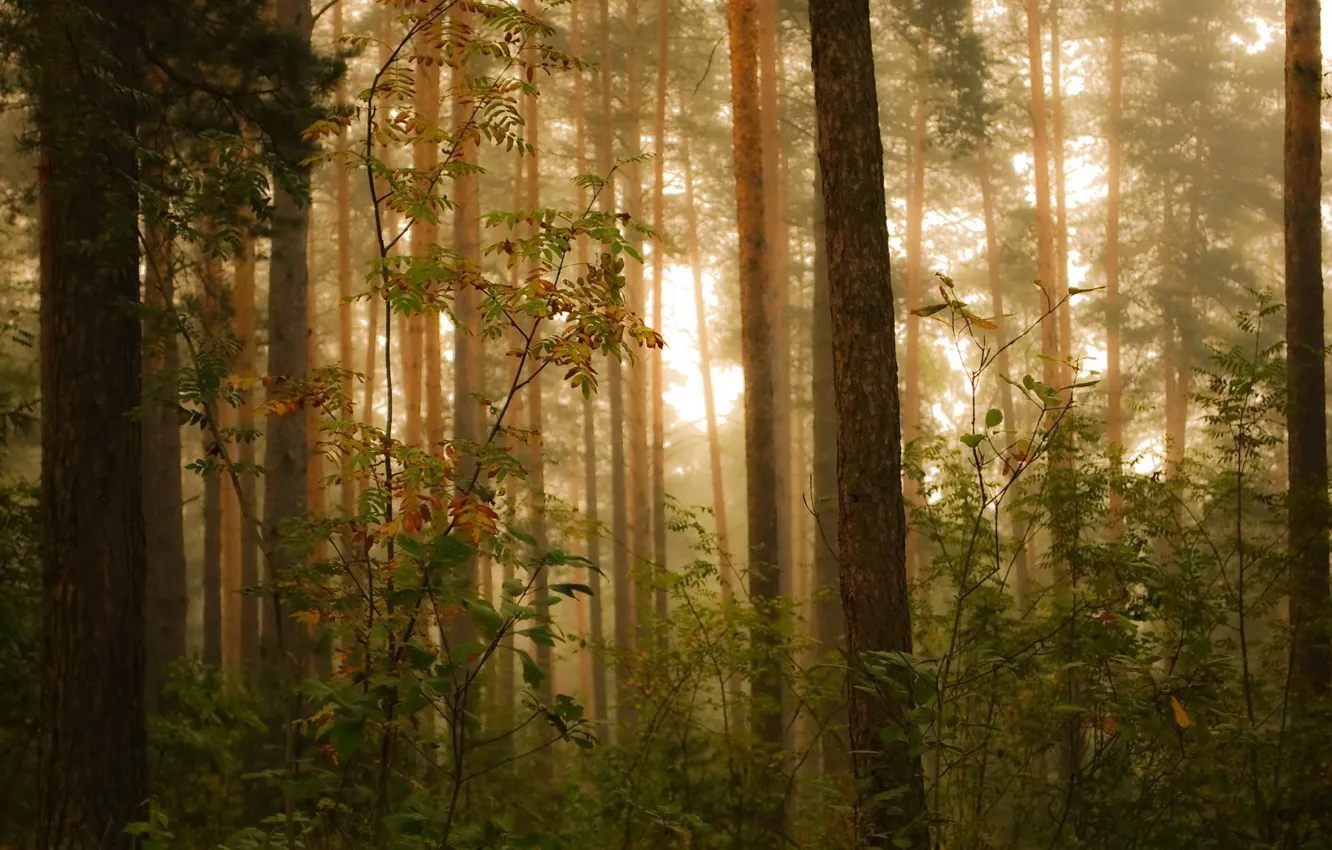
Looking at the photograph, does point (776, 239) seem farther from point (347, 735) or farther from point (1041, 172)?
point (347, 735)

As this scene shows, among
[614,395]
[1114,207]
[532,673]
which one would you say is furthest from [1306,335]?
[1114,207]

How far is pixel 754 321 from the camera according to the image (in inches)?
447

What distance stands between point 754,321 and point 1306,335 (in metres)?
5.20

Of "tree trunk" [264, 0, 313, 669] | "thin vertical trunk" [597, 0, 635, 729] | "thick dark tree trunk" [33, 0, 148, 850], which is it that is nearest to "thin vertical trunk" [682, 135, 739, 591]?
"thin vertical trunk" [597, 0, 635, 729]

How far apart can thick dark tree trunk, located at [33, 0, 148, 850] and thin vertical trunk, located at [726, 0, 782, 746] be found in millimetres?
5514

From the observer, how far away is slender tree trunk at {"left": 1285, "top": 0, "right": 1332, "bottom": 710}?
812 centimetres

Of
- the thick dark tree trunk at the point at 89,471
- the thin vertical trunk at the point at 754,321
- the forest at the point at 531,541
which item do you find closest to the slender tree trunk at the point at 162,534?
the forest at the point at 531,541

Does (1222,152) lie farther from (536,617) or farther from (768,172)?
(536,617)

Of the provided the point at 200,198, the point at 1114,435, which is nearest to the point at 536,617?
the point at 200,198

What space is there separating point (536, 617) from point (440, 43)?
107 inches

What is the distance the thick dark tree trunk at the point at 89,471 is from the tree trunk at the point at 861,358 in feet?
13.6

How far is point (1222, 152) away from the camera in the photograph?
2633 cm

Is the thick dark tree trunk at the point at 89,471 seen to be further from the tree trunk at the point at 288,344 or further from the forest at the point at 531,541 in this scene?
the tree trunk at the point at 288,344

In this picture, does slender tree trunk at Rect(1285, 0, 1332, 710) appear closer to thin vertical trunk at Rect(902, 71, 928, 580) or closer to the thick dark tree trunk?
the thick dark tree trunk
